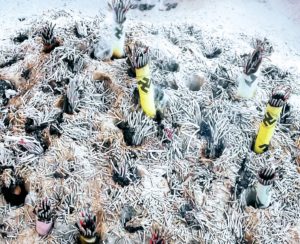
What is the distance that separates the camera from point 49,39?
14.4 feet

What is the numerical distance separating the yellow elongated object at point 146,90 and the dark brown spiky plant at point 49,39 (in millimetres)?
1048

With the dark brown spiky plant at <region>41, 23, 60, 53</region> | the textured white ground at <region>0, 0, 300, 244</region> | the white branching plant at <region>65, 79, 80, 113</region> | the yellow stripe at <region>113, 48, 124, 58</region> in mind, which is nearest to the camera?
the white branching plant at <region>65, 79, 80, 113</region>

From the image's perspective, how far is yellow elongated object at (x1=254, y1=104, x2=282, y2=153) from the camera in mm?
3645

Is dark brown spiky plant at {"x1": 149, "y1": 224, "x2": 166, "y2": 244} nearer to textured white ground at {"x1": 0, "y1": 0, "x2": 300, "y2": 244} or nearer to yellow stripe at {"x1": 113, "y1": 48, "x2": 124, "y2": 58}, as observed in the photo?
yellow stripe at {"x1": 113, "y1": 48, "x2": 124, "y2": 58}

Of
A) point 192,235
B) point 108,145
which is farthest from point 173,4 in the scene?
point 192,235

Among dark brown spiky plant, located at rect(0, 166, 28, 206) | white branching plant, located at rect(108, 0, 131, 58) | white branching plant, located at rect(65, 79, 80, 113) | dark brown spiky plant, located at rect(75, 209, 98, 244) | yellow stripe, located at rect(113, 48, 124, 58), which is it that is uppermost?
white branching plant, located at rect(108, 0, 131, 58)

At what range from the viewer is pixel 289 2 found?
635 cm

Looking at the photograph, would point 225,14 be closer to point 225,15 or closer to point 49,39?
point 225,15

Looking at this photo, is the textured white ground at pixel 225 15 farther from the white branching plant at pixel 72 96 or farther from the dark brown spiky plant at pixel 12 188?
the dark brown spiky plant at pixel 12 188

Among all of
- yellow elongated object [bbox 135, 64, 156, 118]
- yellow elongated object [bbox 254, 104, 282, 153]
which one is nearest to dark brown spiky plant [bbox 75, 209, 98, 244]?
yellow elongated object [bbox 135, 64, 156, 118]

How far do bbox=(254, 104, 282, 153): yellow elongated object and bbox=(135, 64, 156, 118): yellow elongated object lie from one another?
0.87 metres

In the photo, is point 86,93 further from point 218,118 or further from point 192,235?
point 192,235

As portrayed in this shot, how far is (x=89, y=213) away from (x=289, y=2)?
4.32m

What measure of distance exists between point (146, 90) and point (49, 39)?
1.15 metres
